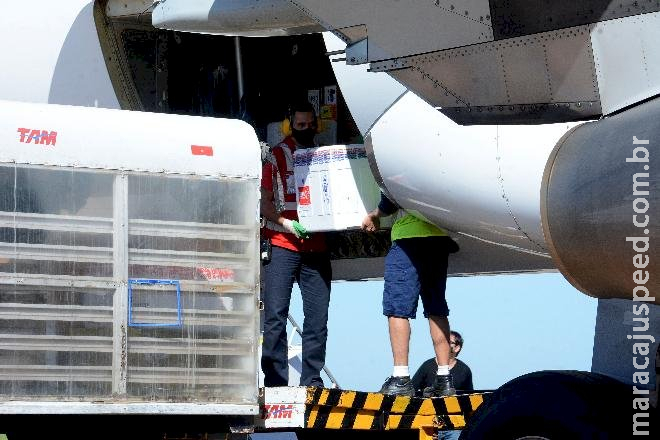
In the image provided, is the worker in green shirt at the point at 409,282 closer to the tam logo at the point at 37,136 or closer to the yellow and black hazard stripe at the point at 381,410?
the yellow and black hazard stripe at the point at 381,410

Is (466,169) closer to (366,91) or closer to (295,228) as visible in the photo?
(366,91)

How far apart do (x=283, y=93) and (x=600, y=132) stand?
6.36m

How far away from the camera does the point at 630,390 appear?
26.5ft

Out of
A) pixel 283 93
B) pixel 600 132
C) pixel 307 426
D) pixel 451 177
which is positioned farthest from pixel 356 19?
pixel 283 93

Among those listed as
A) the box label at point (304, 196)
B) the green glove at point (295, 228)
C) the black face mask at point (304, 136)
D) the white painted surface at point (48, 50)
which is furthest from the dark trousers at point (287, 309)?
the white painted surface at point (48, 50)

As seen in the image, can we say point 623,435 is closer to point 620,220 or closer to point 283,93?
point 620,220

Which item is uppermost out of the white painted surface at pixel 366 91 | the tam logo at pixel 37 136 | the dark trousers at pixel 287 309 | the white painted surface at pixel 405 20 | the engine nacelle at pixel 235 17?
the engine nacelle at pixel 235 17

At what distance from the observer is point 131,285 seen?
8.68 metres

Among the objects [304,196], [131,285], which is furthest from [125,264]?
[304,196]

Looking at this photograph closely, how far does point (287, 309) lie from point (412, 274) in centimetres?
108

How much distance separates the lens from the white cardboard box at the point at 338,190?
10.4m

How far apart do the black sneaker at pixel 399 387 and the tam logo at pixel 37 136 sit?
9.91 feet

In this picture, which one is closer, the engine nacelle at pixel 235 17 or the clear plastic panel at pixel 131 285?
the clear plastic panel at pixel 131 285

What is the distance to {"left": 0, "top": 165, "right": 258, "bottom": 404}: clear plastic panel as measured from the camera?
8.43 meters
